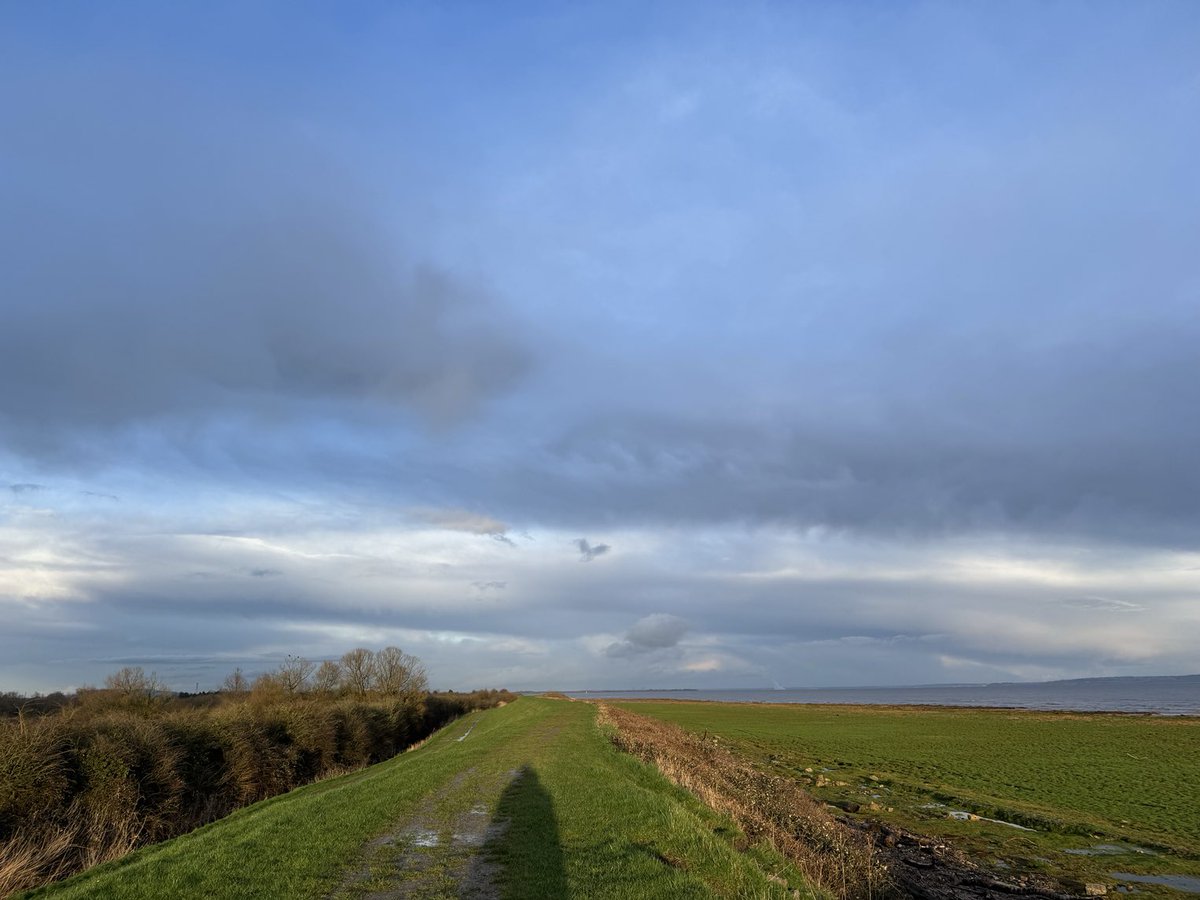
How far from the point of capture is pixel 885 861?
16.1 metres

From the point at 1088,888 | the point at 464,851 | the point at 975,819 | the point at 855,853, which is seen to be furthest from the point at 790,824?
the point at 975,819

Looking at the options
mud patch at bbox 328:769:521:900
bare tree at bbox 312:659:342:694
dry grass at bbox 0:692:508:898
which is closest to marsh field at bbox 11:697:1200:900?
mud patch at bbox 328:769:521:900

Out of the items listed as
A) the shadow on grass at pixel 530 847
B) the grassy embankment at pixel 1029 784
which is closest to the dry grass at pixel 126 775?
the shadow on grass at pixel 530 847

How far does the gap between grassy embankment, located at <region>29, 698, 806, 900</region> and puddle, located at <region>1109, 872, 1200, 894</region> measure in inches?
422

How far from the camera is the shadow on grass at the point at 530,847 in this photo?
10.0 m

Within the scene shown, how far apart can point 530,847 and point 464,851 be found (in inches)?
45.8

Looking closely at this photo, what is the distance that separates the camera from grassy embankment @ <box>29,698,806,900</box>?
396 inches

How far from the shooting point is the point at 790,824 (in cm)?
1677

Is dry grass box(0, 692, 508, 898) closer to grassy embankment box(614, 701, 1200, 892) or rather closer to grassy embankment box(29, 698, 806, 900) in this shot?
grassy embankment box(29, 698, 806, 900)

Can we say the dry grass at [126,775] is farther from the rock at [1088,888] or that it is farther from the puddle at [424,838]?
the rock at [1088,888]

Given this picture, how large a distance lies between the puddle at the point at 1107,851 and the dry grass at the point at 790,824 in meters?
6.31

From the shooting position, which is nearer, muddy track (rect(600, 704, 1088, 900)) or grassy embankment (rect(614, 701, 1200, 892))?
muddy track (rect(600, 704, 1088, 900))

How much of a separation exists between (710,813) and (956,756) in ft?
119

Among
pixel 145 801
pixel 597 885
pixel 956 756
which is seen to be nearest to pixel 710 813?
pixel 597 885
